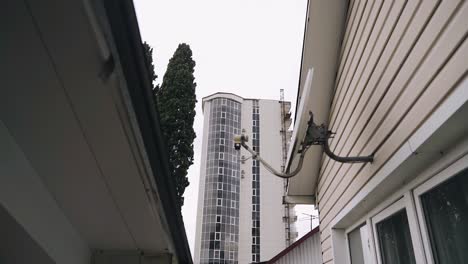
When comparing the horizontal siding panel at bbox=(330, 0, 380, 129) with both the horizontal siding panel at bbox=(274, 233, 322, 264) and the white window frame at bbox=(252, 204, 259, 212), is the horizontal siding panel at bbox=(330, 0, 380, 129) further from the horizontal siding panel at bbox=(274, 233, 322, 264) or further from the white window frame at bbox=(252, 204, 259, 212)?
the white window frame at bbox=(252, 204, 259, 212)

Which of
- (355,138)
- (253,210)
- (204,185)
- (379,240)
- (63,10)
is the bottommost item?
(379,240)

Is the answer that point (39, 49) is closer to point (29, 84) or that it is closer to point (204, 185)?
point (29, 84)

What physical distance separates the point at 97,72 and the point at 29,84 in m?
0.22

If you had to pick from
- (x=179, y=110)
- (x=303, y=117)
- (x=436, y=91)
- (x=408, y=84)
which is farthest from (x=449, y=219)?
(x=179, y=110)

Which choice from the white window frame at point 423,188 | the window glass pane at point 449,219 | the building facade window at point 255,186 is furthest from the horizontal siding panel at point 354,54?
the building facade window at point 255,186

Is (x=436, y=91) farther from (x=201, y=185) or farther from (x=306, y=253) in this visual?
(x=201, y=185)

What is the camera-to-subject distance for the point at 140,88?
4.09 ft

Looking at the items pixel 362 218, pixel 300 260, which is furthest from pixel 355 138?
pixel 300 260

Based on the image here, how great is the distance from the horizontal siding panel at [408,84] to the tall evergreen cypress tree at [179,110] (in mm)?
6871

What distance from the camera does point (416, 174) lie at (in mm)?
1678

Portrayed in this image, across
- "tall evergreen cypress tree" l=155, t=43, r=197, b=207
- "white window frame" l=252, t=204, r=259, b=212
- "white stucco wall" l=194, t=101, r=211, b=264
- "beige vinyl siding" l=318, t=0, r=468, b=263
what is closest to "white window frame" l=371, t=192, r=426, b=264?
"beige vinyl siding" l=318, t=0, r=468, b=263

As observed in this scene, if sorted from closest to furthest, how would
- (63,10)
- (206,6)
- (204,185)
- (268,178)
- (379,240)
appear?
(63,10) < (379,240) < (206,6) < (204,185) < (268,178)

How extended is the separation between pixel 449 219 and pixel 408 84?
2.19 feet

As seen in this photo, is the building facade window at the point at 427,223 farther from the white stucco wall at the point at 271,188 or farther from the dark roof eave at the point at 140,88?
the white stucco wall at the point at 271,188
